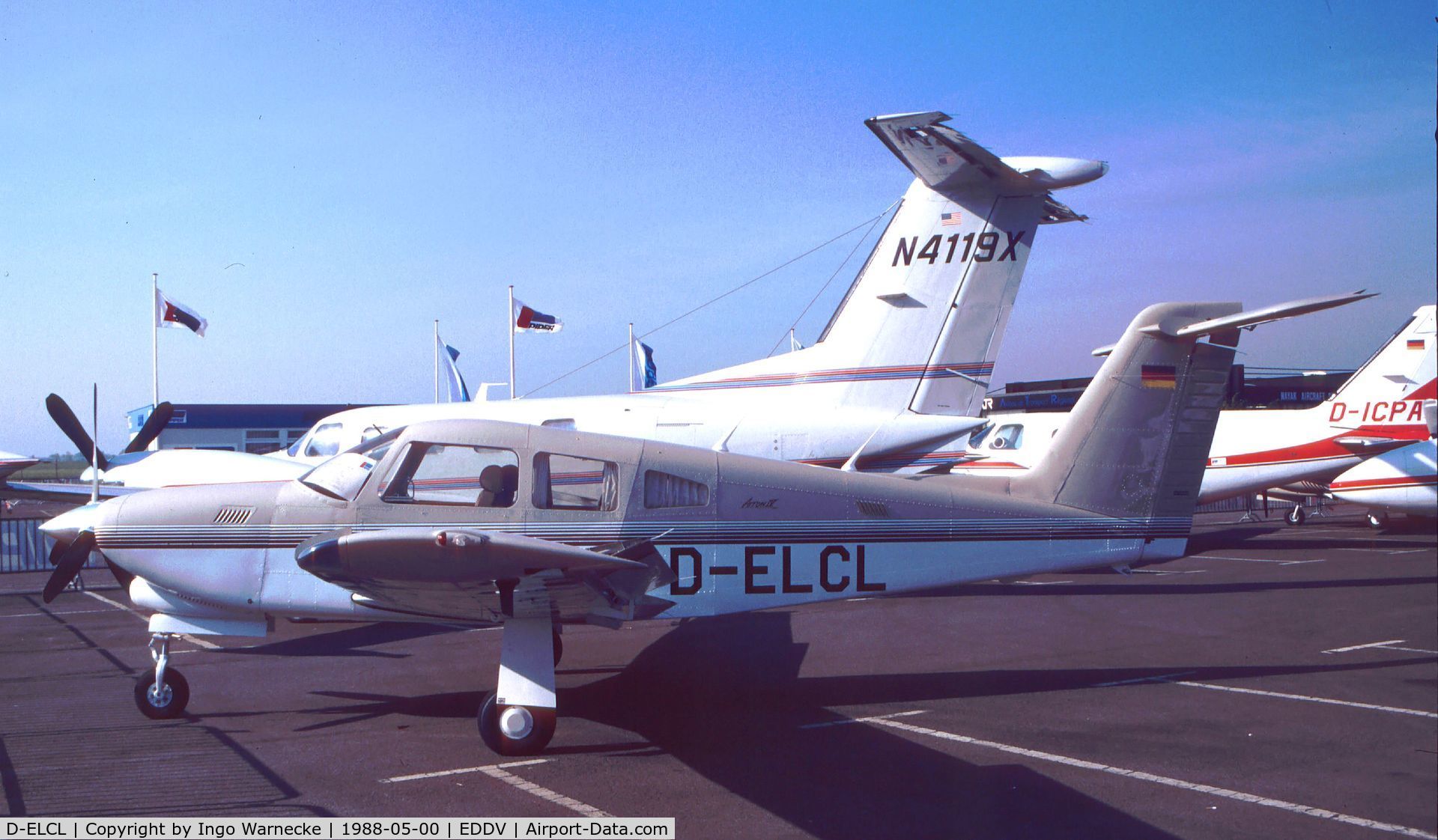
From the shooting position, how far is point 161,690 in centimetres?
769

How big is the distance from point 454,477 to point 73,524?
3.27m

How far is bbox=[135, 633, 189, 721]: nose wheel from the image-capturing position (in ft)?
25.2

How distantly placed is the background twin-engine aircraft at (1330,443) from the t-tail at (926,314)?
8.07m

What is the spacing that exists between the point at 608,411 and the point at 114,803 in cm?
730

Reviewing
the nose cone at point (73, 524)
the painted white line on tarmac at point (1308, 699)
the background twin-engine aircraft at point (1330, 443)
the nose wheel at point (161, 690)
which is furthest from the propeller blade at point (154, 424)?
the background twin-engine aircraft at point (1330, 443)

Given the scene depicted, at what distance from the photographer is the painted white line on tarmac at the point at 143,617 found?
36.5 feet

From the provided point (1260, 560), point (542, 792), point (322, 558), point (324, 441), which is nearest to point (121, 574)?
point (322, 558)

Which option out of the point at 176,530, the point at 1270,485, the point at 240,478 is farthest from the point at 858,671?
the point at 1270,485

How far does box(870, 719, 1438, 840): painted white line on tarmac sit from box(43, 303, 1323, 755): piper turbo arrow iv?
1.24 metres

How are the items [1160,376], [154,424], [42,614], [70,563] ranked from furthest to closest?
[154,424], [42,614], [1160,376], [70,563]

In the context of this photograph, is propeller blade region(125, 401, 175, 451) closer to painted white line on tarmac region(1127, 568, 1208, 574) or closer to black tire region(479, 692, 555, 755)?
black tire region(479, 692, 555, 755)

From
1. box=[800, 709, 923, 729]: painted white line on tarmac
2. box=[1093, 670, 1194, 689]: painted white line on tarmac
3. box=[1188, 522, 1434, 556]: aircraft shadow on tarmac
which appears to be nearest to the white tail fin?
box=[1188, 522, 1434, 556]: aircraft shadow on tarmac

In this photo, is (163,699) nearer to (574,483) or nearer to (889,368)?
(574,483)

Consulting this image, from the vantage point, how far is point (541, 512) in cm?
729
